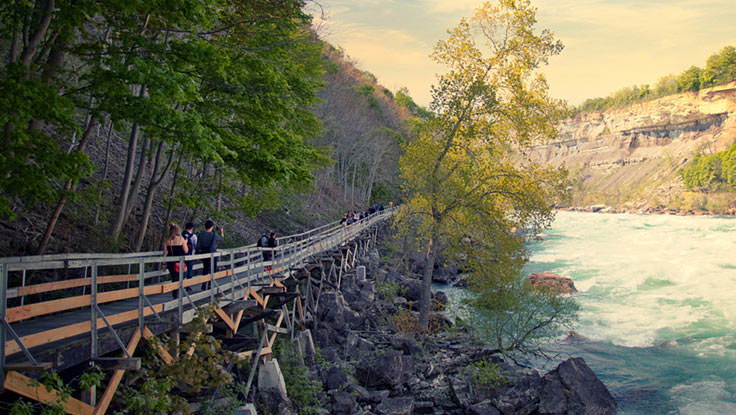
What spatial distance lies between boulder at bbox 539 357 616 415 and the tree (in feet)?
17.6

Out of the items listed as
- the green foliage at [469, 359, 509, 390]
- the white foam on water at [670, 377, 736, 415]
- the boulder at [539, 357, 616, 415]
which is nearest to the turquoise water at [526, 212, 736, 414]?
the white foam on water at [670, 377, 736, 415]

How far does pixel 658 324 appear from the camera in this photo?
24281 mm

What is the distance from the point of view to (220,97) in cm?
1215

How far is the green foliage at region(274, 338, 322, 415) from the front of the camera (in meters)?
11.3

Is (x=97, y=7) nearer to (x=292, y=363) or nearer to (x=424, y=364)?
(x=292, y=363)

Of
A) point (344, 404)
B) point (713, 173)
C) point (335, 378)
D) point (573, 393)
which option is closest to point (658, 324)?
point (573, 393)

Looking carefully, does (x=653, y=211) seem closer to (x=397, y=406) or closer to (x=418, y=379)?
(x=418, y=379)

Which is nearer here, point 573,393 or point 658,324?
point 573,393

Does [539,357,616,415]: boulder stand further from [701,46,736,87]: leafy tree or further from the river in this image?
[701,46,736,87]: leafy tree

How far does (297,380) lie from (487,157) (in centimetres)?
1110

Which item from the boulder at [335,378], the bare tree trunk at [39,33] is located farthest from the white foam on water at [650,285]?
the bare tree trunk at [39,33]

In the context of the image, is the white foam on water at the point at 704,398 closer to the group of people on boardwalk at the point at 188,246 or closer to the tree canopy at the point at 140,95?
the tree canopy at the point at 140,95

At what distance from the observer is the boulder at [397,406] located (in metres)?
11.7

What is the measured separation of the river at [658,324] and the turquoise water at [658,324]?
0.04m
